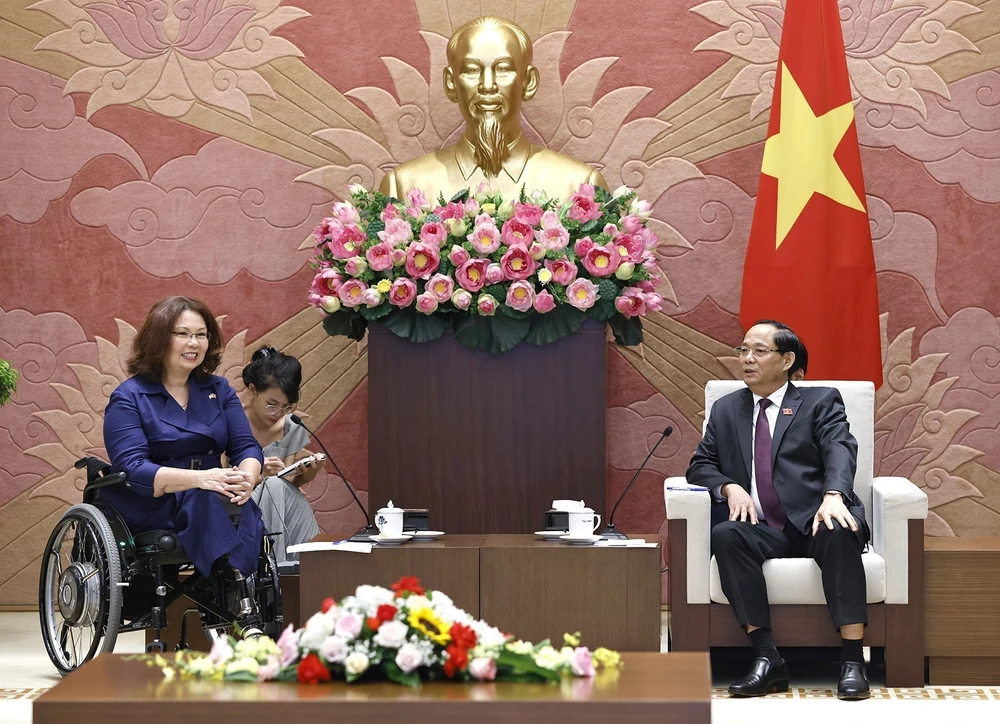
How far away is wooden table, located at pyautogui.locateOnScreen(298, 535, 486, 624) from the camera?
149 inches

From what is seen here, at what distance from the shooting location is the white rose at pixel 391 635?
98.0 inches

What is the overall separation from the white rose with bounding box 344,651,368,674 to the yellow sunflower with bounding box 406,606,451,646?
0.11 m

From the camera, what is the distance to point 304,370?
5.49 m

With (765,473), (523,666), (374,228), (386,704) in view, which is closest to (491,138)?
(374,228)

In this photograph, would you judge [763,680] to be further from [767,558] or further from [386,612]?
[386,612]

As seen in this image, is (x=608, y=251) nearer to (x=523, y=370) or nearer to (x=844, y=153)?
(x=523, y=370)

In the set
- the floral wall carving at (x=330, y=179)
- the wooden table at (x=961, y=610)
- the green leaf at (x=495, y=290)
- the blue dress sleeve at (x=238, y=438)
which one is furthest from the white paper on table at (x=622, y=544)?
the floral wall carving at (x=330, y=179)

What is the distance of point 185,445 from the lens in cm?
406

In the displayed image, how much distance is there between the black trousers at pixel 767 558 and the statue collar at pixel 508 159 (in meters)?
1.76

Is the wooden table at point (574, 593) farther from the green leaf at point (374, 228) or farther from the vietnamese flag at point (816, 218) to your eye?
the vietnamese flag at point (816, 218)

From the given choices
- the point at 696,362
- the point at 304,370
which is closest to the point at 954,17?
the point at 696,362

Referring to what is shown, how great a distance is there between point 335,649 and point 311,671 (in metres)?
0.06

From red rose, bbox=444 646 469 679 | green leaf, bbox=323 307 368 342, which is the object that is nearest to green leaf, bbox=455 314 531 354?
green leaf, bbox=323 307 368 342

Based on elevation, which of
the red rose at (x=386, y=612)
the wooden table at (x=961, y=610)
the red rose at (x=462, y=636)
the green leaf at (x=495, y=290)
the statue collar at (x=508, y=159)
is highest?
the statue collar at (x=508, y=159)
